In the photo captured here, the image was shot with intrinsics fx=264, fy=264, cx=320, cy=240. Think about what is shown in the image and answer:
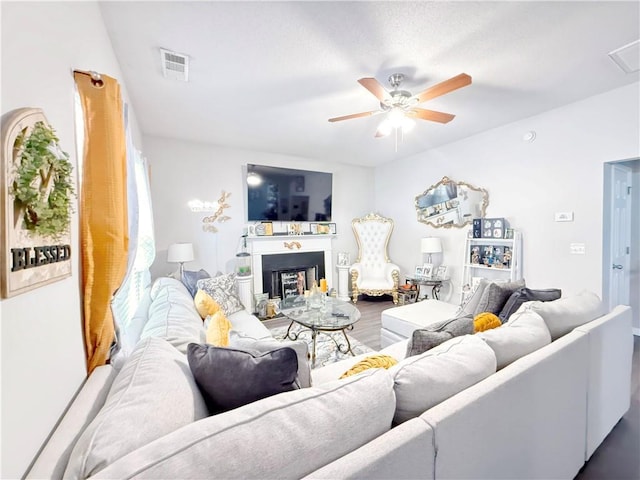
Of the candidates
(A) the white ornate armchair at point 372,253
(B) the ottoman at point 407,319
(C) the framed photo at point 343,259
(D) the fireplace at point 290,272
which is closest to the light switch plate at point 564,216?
(B) the ottoman at point 407,319

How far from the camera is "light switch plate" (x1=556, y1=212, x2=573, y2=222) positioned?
2.91 meters

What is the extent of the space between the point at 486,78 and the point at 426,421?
2727 mm

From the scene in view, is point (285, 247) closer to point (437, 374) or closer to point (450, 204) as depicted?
point (450, 204)

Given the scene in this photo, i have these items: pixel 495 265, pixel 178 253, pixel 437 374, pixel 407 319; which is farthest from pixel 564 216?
pixel 178 253

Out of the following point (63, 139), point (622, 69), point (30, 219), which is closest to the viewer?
point (30, 219)

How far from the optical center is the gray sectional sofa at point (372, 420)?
0.58 m

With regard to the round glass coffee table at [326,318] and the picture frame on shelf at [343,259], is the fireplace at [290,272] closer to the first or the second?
the picture frame on shelf at [343,259]

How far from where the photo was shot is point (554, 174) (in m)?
3.02

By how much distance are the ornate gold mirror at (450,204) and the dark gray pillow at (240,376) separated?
375cm

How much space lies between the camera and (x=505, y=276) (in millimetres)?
3451

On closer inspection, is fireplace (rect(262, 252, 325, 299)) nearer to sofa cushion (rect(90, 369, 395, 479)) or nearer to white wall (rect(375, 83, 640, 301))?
white wall (rect(375, 83, 640, 301))

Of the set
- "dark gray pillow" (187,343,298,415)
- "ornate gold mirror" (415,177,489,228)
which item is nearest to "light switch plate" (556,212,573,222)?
"ornate gold mirror" (415,177,489,228)

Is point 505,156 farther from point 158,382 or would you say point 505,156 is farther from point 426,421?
point 158,382

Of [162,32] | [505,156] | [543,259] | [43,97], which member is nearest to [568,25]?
[505,156]
